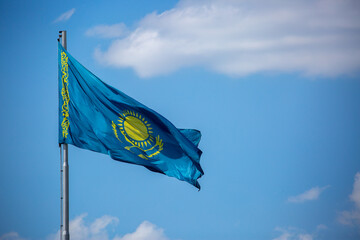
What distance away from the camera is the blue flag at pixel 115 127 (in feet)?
65.9

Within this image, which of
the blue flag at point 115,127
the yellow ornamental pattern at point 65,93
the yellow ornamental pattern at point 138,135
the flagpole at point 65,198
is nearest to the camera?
the flagpole at point 65,198

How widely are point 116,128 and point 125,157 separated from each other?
129 centimetres

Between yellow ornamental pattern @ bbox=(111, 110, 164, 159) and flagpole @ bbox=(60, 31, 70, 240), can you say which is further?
yellow ornamental pattern @ bbox=(111, 110, 164, 159)

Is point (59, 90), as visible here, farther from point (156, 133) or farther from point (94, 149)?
point (156, 133)

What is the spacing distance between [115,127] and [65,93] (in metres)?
2.43

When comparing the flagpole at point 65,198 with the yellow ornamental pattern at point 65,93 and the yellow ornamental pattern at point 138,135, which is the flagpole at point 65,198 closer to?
the yellow ornamental pattern at point 65,93

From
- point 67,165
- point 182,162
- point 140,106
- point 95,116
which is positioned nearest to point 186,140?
point 182,162

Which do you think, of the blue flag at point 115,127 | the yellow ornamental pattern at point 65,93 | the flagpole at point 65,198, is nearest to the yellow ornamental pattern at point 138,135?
the blue flag at point 115,127

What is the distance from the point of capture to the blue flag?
65.9 feet

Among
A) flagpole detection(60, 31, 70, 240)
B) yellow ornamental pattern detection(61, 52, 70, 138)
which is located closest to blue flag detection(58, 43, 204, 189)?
yellow ornamental pattern detection(61, 52, 70, 138)

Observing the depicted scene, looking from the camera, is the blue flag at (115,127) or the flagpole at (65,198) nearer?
the flagpole at (65,198)

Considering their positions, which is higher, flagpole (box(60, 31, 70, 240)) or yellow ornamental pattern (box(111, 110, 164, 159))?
yellow ornamental pattern (box(111, 110, 164, 159))

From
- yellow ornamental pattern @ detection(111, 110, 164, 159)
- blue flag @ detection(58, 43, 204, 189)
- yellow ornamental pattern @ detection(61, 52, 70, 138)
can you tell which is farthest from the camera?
yellow ornamental pattern @ detection(111, 110, 164, 159)

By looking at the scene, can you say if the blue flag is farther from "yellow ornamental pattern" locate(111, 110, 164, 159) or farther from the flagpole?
the flagpole
